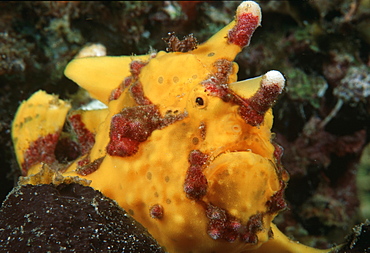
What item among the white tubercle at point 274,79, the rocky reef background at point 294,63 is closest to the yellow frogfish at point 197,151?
the white tubercle at point 274,79

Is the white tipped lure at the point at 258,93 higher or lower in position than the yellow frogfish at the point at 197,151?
higher

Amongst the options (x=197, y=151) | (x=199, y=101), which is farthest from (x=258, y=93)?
(x=197, y=151)

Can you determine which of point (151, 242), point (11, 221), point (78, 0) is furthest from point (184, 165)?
point (78, 0)

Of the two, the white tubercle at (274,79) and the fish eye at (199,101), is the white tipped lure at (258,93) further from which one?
the fish eye at (199,101)

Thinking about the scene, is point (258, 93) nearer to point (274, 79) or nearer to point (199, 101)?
point (274, 79)

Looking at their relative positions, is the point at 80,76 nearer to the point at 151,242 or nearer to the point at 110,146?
the point at 110,146
